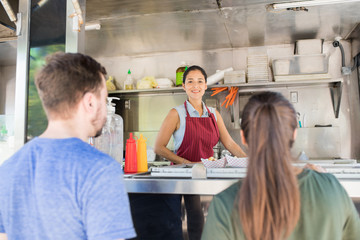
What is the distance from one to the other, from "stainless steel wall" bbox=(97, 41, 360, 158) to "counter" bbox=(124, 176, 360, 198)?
277cm

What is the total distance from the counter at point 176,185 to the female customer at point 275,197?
386 millimetres

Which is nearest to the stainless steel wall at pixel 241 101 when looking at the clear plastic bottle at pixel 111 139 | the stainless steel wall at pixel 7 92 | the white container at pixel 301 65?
the white container at pixel 301 65

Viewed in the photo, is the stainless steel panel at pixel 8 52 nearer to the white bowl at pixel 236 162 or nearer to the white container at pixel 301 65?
the white bowl at pixel 236 162

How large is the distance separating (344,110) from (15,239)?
387 centimetres

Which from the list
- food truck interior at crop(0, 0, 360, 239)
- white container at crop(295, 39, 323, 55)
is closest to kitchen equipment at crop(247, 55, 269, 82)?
food truck interior at crop(0, 0, 360, 239)

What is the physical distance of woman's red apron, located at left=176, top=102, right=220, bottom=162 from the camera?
2.32m

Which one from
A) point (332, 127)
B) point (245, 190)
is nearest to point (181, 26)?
point (332, 127)

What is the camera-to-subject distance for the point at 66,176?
2.40ft

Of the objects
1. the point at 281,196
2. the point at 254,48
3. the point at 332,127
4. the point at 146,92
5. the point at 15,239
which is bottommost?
the point at 15,239

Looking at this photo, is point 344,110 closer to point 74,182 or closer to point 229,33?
point 229,33

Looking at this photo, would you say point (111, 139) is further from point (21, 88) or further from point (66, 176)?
point (66, 176)

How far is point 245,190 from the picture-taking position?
2.66ft

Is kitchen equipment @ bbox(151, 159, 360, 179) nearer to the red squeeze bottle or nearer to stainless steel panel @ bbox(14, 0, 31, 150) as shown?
the red squeeze bottle

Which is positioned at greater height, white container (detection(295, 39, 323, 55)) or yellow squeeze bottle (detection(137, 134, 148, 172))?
white container (detection(295, 39, 323, 55))
